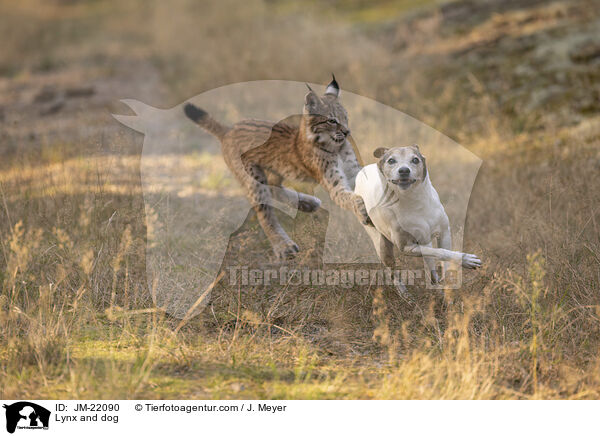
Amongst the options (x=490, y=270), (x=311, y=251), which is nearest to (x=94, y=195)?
(x=311, y=251)

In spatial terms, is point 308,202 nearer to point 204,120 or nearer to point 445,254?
point 204,120

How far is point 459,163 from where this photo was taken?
26.5 feet

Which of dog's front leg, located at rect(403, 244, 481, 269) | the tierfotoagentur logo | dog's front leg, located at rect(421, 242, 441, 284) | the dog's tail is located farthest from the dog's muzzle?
the dog's tail

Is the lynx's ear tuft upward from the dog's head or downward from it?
upward

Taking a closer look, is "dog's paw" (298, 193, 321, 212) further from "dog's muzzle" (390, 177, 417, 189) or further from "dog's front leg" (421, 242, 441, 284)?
"dog's muzzle" (390, 177, 417, 189)

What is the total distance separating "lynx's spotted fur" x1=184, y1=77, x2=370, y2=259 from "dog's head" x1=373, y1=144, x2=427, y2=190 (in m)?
0.38

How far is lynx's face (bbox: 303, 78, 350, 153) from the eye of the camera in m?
4.70

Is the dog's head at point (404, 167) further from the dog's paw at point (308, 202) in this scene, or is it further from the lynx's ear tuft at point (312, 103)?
the dog's paw at point (308, 202)

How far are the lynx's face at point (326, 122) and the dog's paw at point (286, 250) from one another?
1006mm

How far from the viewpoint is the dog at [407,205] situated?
13.3 ft
